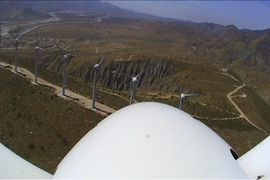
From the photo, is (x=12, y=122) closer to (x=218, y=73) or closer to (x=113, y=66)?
(x=113, y=66)

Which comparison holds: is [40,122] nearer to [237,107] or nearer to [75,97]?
[75,97]

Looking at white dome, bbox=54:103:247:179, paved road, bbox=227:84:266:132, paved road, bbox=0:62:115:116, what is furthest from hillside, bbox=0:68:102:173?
paved road, bbox=227:84:266:132

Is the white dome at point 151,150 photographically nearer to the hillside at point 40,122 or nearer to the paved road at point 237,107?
the hillside at point 40,122

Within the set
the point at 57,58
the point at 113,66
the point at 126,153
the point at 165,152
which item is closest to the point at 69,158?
the point at 126,153

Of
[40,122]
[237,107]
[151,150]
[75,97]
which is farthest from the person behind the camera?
[237,107]

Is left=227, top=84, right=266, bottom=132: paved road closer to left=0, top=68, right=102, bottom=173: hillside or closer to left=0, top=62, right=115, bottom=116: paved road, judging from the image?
left=0, top=62, right=115, bottom=116: paved road

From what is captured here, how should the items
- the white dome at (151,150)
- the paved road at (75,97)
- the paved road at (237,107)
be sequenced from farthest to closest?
the paved road at (237,107) → the paved road at (75,97) → the white dome at (151,150)

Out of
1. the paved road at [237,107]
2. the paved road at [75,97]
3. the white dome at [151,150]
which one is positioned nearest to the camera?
the white dome at [151,150]

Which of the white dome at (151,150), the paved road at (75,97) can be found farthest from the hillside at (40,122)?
the white dome at (151,150)

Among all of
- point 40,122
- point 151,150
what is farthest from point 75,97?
point 151,150
